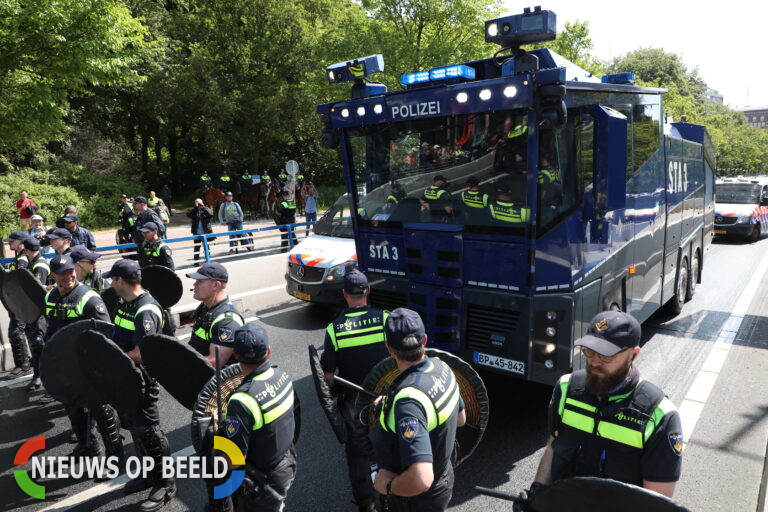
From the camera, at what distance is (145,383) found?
13.9 ft

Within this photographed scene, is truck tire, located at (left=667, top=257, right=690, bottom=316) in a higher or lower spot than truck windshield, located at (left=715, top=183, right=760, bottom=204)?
lower

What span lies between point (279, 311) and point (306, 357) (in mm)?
2885

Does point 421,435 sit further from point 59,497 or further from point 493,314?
point 59,497

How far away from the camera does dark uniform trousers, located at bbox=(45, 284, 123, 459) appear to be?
4.65 meters

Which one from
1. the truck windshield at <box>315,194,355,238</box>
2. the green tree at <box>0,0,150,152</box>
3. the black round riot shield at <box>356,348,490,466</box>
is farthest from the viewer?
the green tree at <box>0,0,150,152</box>

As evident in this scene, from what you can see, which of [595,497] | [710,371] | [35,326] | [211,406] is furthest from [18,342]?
[710,371]

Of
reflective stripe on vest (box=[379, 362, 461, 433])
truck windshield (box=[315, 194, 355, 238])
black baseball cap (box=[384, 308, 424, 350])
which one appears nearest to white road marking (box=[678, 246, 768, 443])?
reflective stripe on vest (box=[379, 362, 461, 433])

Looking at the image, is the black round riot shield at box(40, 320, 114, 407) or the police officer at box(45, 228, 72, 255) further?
the police officer at box(45, 228, 72, 255)

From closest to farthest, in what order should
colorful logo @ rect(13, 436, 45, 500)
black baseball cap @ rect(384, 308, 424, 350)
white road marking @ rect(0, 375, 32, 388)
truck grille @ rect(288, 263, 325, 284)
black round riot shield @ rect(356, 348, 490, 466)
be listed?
1. black baseball cap @ rect(384, 308, 424, 350)
2. black round riot shield @ rect(356, 348, 490, 466)
3. colorful logo @ rect(13, 436, 45, 500)
4. white road marking @ rect(0, 375, 32, 388)
5. truck grille @ rect(288, 263, 325, 284)

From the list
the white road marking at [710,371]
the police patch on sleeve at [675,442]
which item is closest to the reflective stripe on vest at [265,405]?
the police patch on sleeve at [675,442]

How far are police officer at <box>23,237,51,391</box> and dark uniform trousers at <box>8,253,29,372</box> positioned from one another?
0.15 meters

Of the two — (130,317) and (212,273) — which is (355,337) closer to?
(212,273)

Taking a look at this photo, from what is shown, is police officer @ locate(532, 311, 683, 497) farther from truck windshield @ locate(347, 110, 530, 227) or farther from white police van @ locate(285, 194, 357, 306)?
white police van @ locate(285, 194, 357, 306)

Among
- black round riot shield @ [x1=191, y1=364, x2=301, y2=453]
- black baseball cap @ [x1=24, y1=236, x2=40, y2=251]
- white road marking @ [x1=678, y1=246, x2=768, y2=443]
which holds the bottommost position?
white road marking @ [x1=678, y1=246, x2=768, y2=443]
